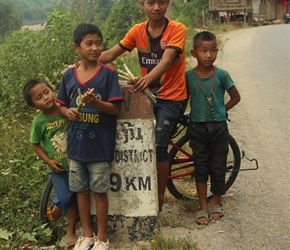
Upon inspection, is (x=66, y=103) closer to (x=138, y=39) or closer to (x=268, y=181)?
(x=138, y=39)

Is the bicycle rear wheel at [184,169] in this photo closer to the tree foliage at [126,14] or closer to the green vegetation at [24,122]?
the green vegetation at [24,122]

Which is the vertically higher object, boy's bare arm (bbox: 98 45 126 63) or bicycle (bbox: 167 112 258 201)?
boy's bare arm (bbox: 98 45 126 63)

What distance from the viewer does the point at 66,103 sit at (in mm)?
3352

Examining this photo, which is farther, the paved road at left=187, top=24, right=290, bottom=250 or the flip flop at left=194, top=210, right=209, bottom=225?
the flip flop at left=194, top=210, right=209, bottom=225

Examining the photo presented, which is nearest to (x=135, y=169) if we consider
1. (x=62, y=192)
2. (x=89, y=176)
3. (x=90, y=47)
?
(x=89, y=176)

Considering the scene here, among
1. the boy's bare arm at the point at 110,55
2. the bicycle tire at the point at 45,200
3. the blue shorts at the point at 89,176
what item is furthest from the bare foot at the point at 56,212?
the boy's bare arm at the point at 110,55

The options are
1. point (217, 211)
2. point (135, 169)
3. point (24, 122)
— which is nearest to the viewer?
point (135, 169)

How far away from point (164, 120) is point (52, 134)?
0.89m

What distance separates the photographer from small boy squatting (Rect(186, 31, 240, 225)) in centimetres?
379

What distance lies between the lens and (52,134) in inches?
137

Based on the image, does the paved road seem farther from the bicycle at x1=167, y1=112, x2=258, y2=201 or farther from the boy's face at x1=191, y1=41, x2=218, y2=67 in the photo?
the boy's face at x1=191, y1=41, x2=218, y2=67

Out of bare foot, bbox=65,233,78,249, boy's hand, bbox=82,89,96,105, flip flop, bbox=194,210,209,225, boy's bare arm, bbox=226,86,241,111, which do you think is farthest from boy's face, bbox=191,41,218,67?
bare foot, bbox=65,233,78,249

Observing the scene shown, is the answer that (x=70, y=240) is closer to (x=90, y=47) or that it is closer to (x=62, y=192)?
(x=62, y=192)

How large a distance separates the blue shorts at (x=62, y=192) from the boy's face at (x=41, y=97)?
54 centimetres
